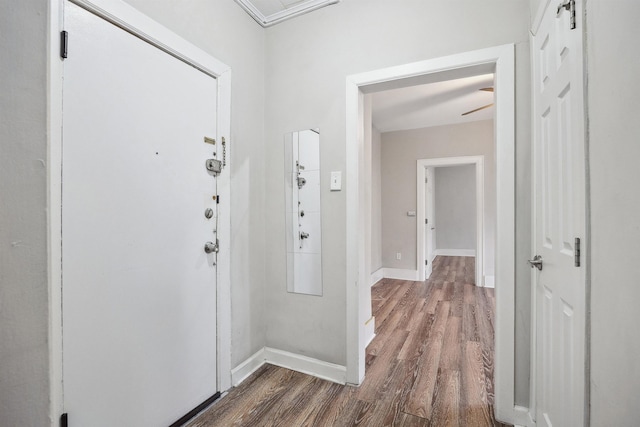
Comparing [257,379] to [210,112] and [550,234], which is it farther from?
[550,234]

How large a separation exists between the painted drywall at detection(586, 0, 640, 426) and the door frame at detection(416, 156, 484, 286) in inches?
160

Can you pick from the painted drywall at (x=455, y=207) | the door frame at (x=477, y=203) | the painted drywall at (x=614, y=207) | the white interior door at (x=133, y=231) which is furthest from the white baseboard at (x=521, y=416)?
the painted drywall at (x=455, y=207)

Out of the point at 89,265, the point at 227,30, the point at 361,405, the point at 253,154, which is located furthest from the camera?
the point at 253,154

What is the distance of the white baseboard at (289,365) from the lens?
1.91 m

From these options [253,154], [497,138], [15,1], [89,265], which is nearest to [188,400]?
[89,265]

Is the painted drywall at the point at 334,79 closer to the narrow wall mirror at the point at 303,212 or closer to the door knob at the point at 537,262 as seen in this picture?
the narrow wall mirror at the point at 303,212

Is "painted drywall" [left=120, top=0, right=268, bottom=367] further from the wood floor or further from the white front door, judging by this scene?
the white front door

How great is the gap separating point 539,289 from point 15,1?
7.97ft

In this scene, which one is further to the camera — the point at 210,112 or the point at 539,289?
the point at 210,112

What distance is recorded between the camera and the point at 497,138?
156cm

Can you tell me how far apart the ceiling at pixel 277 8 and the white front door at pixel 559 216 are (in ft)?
4.57

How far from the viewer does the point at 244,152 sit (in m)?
1.98

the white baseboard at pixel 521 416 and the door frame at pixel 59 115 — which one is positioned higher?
the door frame at pixel 59 115

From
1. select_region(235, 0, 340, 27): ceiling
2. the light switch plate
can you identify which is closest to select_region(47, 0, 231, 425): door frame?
select_region(235, 0, 340, 27): ceiling
